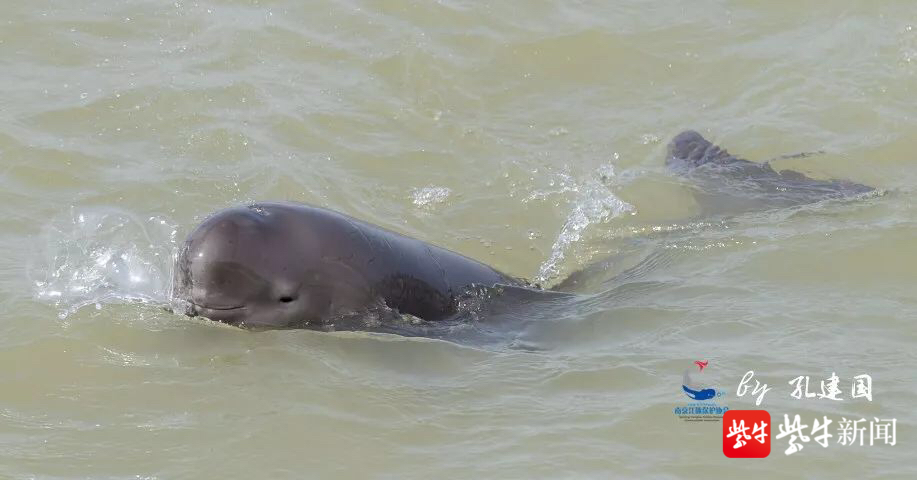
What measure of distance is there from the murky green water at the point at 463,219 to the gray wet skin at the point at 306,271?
0.49ft

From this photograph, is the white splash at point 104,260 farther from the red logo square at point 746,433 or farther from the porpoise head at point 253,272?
the red logo square at point 746,433

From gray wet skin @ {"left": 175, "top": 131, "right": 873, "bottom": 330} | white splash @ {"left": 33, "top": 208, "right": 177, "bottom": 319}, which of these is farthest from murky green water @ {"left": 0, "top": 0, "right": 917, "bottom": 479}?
gray wet skin @ {"left": 175, "top": 131, "right": 873, "bottom": 330}

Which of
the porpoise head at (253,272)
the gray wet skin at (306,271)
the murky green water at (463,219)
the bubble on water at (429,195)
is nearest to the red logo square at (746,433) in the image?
the murky green water at (463,219)

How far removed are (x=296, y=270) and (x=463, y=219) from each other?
3087 mm

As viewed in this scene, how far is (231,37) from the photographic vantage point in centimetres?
1162

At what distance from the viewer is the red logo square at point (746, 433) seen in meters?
5.11

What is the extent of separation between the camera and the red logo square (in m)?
5.11

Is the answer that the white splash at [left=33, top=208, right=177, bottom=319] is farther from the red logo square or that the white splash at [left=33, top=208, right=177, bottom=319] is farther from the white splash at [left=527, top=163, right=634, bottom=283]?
the red logo square

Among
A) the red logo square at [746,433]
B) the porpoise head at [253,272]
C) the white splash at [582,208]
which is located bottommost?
the red logo square at [746,433]

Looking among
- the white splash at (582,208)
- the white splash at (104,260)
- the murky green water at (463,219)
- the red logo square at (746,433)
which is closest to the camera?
the red logo square at (746,433)

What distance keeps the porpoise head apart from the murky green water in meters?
0.12

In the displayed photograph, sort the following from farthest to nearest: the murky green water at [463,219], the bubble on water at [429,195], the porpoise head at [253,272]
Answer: the bubble on water at [429,195]
the porpoise head at [253,272]
the murky green water at [463,219]

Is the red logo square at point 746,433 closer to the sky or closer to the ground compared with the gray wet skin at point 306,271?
closer to the ground

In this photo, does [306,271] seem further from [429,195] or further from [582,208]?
[582,208]
